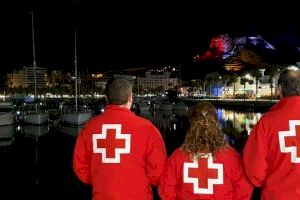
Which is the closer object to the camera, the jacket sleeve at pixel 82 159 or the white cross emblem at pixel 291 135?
the white cross emblem at pixel 291 135

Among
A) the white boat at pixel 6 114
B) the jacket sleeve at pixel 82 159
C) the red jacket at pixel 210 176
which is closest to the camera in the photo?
the red jacket at pixel 210 176

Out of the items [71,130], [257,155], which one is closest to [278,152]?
[257,155]

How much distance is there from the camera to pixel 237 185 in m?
4.46

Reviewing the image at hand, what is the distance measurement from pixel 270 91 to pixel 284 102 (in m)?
79.4

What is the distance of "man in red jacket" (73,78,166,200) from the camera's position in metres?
4.41

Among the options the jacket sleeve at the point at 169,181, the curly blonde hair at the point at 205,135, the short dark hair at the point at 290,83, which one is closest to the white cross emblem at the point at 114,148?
the jacket sleeve at the point at 169,181

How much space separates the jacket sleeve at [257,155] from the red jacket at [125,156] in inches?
36.8

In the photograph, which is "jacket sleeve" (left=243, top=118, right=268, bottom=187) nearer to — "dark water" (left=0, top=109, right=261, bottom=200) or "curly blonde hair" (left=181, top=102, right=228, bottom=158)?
"curly blonde hair" (left=181, top=102, right=228, bottom=158)

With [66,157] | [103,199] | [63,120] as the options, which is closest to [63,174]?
[66,157]

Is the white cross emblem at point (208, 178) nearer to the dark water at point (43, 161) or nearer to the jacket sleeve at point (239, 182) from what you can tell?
the jacket sleeve at point (239, 182)

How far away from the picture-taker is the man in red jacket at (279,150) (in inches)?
167

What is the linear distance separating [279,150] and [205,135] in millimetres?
805

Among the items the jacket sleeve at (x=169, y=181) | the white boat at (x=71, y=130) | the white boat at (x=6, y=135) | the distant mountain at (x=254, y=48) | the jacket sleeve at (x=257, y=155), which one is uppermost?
the distant mountain at (x=254, y=48)

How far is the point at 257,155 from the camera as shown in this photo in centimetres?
431
